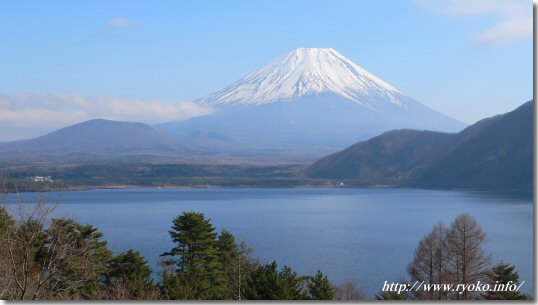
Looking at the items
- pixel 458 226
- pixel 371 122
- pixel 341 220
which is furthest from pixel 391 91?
pixel 458 226

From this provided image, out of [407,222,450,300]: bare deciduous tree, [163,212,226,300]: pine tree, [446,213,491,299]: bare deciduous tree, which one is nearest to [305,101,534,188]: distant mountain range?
[407,222,450,300]: bare deciduous tree

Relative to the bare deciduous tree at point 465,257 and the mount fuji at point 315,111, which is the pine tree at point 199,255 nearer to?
the bare deciduous tree at point 465,257

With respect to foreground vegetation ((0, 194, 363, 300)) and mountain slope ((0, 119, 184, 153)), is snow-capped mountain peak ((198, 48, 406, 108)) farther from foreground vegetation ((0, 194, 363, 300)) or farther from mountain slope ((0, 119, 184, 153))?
foreground vegetation ((0, 194, 363, 300))

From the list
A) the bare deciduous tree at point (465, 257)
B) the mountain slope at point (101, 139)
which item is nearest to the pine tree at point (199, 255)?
the bare deciduous tree at point (465, 257)

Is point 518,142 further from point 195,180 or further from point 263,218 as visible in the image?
point 263,218

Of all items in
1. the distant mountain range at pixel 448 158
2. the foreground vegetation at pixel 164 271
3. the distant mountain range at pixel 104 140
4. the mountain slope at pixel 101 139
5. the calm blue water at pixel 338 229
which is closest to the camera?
the foreground vegetation at pixel 164 271

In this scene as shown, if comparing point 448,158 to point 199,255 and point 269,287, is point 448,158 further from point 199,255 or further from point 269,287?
point 269,287
